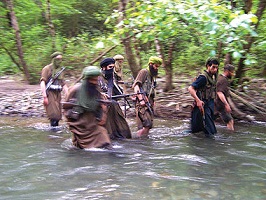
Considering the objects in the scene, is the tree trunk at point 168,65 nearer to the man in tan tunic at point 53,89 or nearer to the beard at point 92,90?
the man in tan tunic at point 53,89

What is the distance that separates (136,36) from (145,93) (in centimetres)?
126

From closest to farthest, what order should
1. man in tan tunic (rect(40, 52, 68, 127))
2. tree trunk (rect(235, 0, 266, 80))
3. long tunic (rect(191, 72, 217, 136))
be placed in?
long tunic (rect(191, 72, 217, 136)), man in tan tunic (rect(40, 52, 68, 127)), tree trunk (rect(235, 0, 266, 80))

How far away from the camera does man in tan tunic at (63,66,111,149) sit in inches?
249

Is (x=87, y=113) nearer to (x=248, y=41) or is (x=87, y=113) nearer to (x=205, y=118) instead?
(x=205, y=118)

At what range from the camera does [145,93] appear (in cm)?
812

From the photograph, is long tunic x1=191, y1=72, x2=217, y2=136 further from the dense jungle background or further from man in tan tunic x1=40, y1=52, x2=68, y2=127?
man in tan tunic x1=40, y1=52, x2=68, y2=127

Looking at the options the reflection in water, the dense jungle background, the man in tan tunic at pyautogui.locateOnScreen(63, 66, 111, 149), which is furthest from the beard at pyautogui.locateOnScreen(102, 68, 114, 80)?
the reflection in water

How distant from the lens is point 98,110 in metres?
6.56

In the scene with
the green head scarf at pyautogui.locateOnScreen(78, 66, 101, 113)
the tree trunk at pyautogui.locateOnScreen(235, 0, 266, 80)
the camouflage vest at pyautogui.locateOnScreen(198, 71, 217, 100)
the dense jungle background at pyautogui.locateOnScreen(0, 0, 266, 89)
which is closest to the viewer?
the green head scarf at pyautogui.locateOnScreen(78, 66, 101, 113)

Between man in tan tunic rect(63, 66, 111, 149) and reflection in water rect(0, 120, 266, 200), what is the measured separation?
8.2 inches

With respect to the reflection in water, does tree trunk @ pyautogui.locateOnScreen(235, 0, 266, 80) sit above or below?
above

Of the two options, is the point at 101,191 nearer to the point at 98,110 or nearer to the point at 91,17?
the point at 98,110

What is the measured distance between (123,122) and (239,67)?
16.9 ft

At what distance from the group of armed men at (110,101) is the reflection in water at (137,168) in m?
0.29
